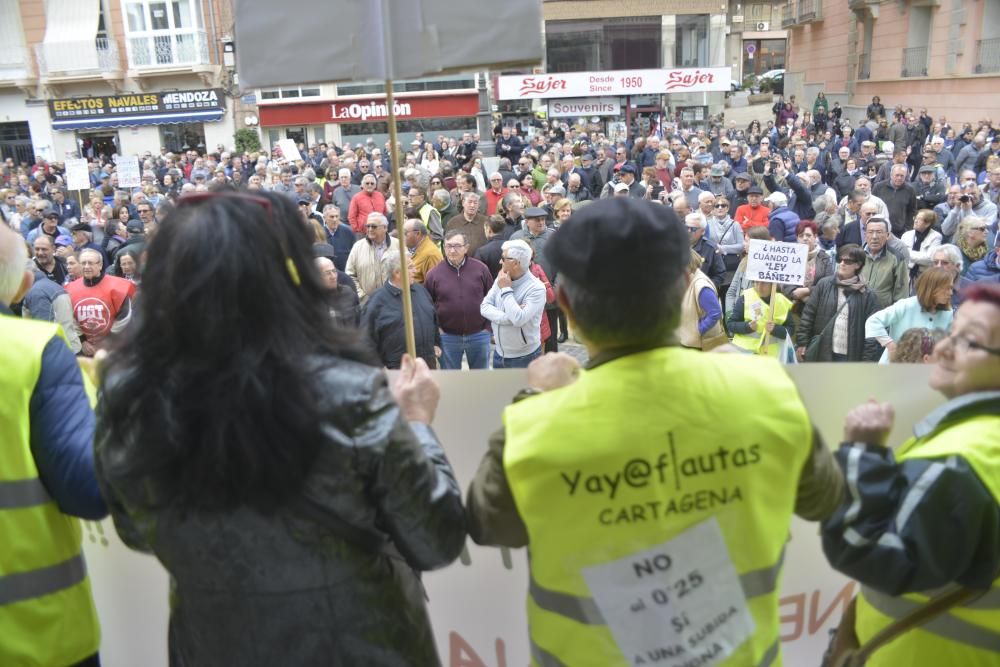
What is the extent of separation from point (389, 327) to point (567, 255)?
4.38 metres

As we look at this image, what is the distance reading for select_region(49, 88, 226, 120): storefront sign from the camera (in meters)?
25.3

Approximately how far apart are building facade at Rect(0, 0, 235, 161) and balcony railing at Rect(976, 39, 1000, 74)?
2303 centimetres

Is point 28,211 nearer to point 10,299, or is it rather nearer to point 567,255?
point 10,299

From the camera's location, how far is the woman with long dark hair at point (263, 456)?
1.42m

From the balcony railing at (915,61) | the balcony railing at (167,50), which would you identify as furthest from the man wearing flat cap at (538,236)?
the balcony railing at (167,50)

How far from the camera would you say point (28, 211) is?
12.7 metres

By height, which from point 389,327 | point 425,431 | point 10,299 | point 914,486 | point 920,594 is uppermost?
point 10,299

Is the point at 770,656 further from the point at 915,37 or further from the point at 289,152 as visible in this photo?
the point at 915,37

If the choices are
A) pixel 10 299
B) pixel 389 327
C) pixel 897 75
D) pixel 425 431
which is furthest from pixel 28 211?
pixel 897 75

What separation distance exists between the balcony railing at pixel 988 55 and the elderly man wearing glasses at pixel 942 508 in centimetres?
2568

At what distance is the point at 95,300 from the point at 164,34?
26.7 meters

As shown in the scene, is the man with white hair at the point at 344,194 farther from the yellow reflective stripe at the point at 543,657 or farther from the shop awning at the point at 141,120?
the shop awning at the point at 141,120

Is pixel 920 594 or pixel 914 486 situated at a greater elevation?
pixel 914 486

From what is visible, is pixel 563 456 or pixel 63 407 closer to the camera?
pixel 563 456
